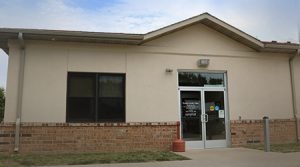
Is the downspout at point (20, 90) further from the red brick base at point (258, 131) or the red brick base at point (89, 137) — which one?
the red brick base at point (258, 131)

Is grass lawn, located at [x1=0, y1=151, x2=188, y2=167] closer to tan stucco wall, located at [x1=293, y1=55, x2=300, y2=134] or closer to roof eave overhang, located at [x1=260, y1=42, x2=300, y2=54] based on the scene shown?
roof eave overhang, located at [x1=260, y1=42, x2=300, y2=54]

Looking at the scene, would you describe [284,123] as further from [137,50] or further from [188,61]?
[137,50]

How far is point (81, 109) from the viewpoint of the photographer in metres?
11.5

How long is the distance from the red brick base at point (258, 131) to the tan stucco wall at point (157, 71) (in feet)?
1.01

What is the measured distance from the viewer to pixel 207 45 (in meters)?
13.1

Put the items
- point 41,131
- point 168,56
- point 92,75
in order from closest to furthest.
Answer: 1. point 41,131
2. point 92,75
3. point 168,56

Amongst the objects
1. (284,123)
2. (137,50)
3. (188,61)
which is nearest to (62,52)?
(137,50)

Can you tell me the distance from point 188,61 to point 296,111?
5.25 m

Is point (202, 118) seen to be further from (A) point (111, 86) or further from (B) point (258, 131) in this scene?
(A) point (111, 86)

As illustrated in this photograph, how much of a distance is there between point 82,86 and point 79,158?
9.08ft

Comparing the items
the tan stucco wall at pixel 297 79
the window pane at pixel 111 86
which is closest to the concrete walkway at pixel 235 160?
the window pane at pixel 111 86

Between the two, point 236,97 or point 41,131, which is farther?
point 236,97

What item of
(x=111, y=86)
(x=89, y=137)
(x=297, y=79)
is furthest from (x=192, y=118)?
(x=297, y=79)

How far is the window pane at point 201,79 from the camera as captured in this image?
12.7 meters
